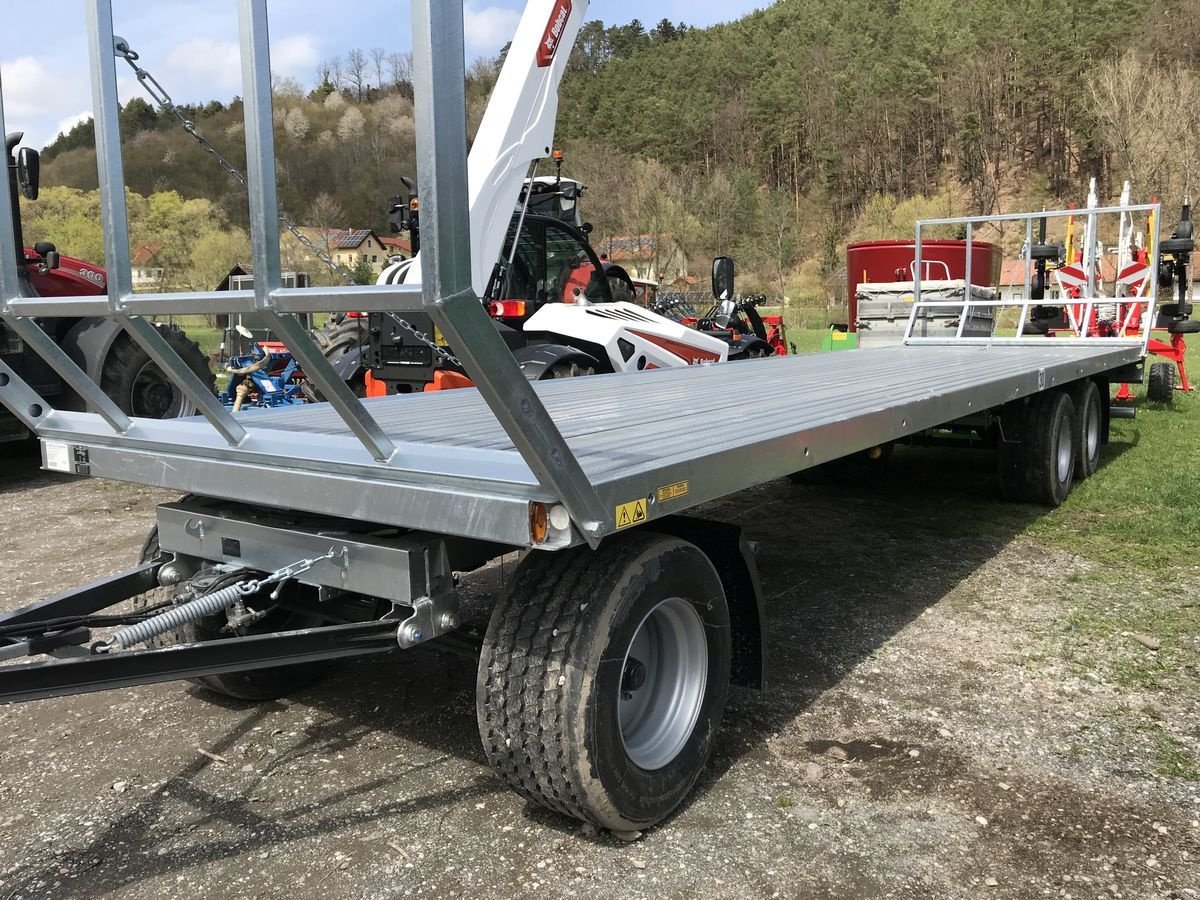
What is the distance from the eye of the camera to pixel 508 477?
6.87ft

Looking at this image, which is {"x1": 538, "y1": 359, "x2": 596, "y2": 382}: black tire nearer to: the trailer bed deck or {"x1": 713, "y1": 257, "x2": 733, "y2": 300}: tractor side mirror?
{"x1": 713, "y1": 257, "x2": 733, "y2": 300}: tractor side mirror

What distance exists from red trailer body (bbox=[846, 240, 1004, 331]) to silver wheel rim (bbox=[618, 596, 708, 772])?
1233cm

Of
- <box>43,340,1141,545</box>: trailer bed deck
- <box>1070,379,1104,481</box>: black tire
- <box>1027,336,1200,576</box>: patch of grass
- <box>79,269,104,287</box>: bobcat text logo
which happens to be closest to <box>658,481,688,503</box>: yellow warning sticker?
<box>43,340,1141,545</box>: trailer bed deck

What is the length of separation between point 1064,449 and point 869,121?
7075cm

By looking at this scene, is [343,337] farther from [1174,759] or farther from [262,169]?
[1174,759]

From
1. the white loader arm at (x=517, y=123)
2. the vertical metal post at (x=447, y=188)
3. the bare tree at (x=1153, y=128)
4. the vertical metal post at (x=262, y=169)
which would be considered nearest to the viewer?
the vertical metal post at (x=447, y=188)

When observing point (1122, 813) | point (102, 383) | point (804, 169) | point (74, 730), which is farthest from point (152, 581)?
point (804, 169)

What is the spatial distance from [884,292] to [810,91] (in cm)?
6975

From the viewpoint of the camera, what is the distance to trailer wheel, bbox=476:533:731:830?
2301mm

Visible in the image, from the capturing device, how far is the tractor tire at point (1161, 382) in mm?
10781

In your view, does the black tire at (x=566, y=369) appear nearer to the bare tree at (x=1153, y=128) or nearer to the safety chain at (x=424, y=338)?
the safety chain at (x=424, y=338)

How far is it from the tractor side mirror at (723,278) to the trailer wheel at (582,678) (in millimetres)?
5516

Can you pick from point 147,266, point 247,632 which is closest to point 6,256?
point 147,266

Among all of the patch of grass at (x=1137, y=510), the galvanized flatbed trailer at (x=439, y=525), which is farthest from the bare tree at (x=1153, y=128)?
the galvanized flatbed trailer at (x=439, y=525)
